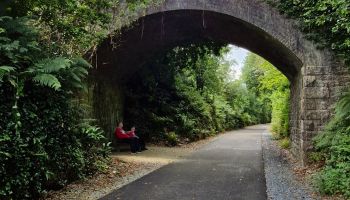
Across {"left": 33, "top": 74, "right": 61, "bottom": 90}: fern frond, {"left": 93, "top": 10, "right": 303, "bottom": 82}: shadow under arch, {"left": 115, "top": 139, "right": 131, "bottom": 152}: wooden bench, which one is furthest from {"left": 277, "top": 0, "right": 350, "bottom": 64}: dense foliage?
{"left": 115, "top": 139, "right": 131, "bottom": 152}: wooden bench

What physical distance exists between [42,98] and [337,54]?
24.4 feet

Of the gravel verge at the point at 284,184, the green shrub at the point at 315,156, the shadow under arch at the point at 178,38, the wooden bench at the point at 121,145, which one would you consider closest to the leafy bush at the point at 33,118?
the shadow under arch at the point at 178,38

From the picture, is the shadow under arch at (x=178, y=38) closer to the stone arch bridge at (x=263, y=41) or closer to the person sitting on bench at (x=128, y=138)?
the stone arch bridge at (x=263, y=41)

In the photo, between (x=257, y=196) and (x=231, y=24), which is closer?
(x=257, y=196)

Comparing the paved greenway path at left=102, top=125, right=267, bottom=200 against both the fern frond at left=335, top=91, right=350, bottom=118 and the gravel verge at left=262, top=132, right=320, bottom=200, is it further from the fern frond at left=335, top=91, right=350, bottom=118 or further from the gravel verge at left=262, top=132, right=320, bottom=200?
the fern frond at left=335, top=91, right=350, bottom=118

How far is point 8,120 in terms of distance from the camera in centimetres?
609


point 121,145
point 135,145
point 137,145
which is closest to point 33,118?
point 135,145

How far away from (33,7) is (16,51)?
1555 mm

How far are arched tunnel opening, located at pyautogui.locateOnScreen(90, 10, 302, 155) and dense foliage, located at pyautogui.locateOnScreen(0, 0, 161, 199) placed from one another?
219 centimetres

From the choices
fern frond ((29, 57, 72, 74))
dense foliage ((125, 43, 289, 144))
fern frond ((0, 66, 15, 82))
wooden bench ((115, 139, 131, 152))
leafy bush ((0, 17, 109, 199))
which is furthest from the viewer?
dense foliage ((125, 43, 289, 144))

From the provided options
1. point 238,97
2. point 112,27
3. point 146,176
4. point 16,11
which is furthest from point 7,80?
point 238,97

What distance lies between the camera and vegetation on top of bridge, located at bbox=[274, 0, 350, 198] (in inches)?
290

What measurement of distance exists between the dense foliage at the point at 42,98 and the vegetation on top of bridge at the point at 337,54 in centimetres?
433

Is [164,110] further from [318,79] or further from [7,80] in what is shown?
[7,80]
